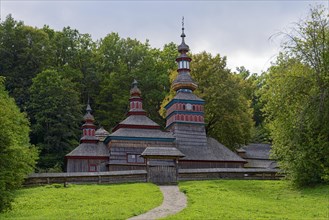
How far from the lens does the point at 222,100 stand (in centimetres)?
5138

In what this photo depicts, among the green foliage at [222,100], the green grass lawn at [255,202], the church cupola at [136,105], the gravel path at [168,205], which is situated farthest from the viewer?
the green foliage at [222,100]

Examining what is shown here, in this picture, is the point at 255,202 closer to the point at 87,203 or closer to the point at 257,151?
the point at 87,203

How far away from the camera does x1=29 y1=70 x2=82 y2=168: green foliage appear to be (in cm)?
5372

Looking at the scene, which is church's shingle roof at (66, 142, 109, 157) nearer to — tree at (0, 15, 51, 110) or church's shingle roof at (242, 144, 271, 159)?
tree at (0, 15, 51, 110)

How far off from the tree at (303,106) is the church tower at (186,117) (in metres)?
14.9

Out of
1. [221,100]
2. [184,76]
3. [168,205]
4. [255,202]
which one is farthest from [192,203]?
[221,100]

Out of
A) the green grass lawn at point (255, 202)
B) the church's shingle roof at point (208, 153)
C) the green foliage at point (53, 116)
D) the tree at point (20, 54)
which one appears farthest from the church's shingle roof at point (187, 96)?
the tree at point (20, 54)

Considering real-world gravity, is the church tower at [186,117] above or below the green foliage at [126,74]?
below

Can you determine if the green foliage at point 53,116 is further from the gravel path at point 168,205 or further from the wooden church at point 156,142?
the gravel path at point 168,205

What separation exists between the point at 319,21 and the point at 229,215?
1713 centimetres

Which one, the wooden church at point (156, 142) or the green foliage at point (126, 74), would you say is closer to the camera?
the wooden church at point (156, 142)

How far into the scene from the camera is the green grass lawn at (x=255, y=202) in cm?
1884

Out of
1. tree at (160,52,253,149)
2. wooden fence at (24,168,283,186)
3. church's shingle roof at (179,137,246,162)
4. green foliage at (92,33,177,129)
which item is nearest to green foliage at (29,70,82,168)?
green foliage at (92,33,177,129)

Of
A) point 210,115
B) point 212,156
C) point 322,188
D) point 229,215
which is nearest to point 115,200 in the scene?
point 229,215
